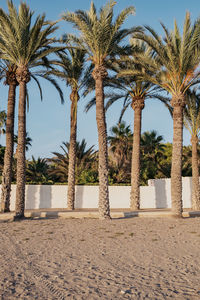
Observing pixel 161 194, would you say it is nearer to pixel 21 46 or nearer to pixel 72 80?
pixel 72 80

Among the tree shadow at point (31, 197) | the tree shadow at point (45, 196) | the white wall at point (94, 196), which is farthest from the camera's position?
the tree shadow at point (45, 196)

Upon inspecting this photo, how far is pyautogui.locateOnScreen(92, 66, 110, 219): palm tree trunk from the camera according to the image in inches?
566

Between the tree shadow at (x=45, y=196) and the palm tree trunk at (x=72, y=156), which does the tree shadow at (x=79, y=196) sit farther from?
the palm tree trunk at (x=72, y=156)

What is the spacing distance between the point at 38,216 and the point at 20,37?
9074mm

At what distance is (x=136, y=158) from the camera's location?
62.4 feet

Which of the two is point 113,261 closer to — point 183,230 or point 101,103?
point 183,230

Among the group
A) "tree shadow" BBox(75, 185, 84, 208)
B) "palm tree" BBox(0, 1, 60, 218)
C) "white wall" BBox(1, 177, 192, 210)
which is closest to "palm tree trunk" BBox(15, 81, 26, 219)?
"palm tree" BBox(0, 1, 60, 218)

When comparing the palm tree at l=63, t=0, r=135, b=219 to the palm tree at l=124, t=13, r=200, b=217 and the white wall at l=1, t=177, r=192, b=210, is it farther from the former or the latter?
the white wall at l=1, t=177, r=192, b=210

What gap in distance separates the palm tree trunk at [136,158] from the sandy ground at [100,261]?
252 inches

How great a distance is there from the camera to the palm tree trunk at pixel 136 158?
62.4ft

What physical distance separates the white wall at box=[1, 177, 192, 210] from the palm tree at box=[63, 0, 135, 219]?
946cm

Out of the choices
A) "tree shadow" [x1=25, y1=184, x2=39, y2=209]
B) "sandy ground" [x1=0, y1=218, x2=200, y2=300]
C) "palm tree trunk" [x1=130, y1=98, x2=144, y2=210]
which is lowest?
"sandy ground" [x1=0, y1=218, x2=200, y2=300]

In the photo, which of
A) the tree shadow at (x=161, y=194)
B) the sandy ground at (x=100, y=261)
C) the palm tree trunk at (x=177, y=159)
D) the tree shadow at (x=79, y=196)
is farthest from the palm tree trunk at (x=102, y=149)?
the tree shadow at (x=161, y=194)

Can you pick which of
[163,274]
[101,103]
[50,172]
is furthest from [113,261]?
[50,172]
